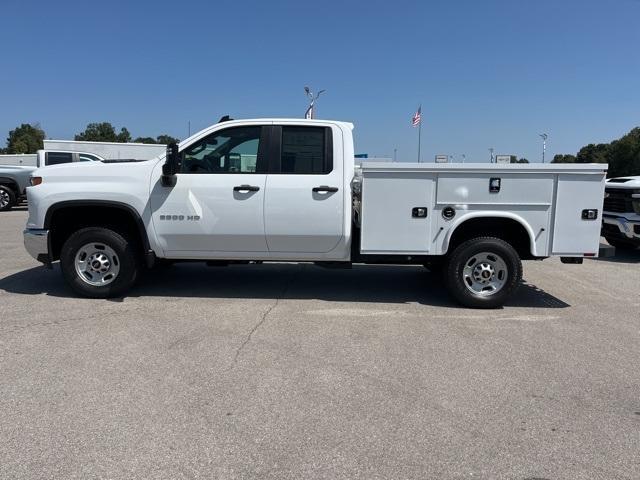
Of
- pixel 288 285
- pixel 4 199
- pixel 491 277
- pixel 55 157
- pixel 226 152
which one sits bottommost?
pixel 288 285

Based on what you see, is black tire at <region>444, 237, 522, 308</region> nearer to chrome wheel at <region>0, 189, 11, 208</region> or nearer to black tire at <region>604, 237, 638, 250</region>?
black tire at <region>604, 237, 638, 250</region>

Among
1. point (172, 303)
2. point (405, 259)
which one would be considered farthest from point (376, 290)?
point (172, 303)

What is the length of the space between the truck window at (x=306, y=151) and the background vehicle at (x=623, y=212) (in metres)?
6.83

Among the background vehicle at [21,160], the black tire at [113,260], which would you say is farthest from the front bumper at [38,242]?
the background vehicle at [21,160]

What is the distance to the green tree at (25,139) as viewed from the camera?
76.2 m

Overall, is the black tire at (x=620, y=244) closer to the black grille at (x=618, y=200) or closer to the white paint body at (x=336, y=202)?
the black grille at (x=618, y=200)

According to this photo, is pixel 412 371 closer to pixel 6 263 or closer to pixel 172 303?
pixel 172 303

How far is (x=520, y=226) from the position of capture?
6.03 meters

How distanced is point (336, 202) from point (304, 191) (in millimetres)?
379

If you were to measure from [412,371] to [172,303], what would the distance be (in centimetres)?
313

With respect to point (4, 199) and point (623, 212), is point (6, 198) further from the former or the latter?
point (623, 212)

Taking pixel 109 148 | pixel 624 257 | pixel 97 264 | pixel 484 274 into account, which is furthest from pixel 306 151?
pixel 109 148

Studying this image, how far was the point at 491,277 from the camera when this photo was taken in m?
6.08

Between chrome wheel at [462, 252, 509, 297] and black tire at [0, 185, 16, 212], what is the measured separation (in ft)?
55.1
